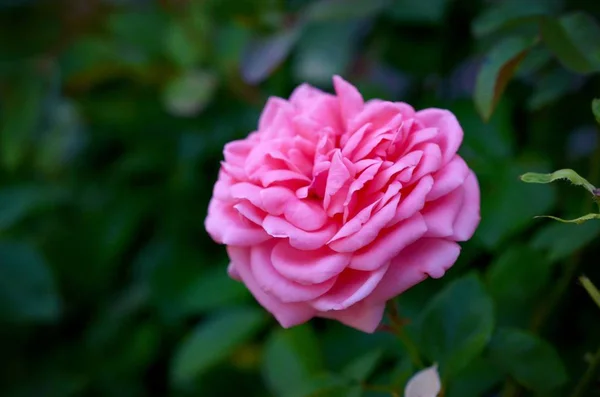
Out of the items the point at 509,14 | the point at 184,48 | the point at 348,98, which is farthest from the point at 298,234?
the point at 184,48

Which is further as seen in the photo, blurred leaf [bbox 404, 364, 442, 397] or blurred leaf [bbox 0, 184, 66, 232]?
blurred leaf [bbox 0, 184, 66, 232]

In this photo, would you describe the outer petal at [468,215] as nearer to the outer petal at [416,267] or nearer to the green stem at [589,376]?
the outer petal at [416,267]

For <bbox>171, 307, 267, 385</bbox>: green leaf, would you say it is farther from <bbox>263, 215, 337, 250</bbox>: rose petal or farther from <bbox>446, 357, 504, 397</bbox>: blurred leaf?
<bbox>263, 215, 337, 250</bbox>: rose petal

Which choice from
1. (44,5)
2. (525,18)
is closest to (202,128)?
(525,18)

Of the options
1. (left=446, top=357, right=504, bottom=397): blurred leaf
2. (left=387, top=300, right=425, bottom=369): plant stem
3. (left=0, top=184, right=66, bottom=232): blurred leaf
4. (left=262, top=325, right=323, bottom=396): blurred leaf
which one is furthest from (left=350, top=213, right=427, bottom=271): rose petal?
(left=0, top=184, right=66, bottom=232): blurred leaf

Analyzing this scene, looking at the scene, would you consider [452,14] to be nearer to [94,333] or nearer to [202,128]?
[202,128]

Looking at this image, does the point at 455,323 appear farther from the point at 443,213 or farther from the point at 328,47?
the point at 328,47
